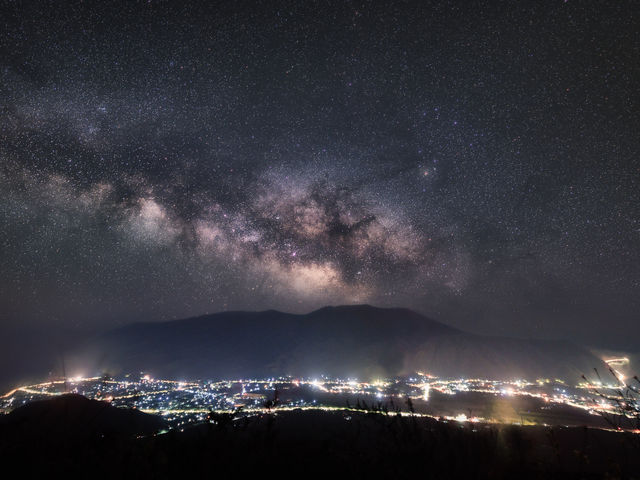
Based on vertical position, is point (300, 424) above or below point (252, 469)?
below

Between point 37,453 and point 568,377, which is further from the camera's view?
point 568,377

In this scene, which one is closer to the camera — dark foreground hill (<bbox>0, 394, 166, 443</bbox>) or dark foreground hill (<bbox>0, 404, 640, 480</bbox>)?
dark foreground hill (<bbox>0, 404, 640, 480</bbox>)

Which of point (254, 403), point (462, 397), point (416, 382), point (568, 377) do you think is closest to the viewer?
point (254, 403)

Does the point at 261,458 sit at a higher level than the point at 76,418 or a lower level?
higher

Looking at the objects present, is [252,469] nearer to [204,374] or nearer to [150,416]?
[150,416]

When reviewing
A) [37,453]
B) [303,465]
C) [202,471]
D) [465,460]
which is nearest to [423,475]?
[465,460]

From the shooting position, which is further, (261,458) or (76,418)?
(76,418)

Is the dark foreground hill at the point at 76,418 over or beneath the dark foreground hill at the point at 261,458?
beneath

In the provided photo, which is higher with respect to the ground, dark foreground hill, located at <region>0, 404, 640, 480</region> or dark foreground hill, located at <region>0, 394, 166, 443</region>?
dark foreground hill, located at <region>0, 404, 640, 480</region>

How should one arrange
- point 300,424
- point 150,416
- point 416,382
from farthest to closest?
1. point 416,382
2. point 150,416
3. point 300,424

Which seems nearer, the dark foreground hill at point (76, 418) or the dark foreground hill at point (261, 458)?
the dark foreground hill at point (261, 458)

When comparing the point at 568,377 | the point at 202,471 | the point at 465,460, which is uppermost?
the point at 202,471
